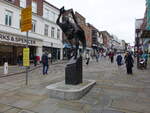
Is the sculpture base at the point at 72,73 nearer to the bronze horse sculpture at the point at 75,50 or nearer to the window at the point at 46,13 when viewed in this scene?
the bronze horse sculpture at the point at 75,50

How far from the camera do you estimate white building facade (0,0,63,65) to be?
1630 centimetres

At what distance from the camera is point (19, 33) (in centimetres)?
1825

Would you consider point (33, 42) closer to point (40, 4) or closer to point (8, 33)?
point (8, 33)

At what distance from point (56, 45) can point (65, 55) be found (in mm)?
4273

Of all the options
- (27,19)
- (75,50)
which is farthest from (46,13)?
(75,50)

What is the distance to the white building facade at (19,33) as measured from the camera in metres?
16.3

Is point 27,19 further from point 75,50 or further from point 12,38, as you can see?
point 12,38

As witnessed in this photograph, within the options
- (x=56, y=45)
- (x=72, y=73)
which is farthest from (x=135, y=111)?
(x=56, y=45)

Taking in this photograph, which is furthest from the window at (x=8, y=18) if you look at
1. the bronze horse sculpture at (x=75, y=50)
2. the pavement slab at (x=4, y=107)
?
the pavement slab at (x=4, y=107)

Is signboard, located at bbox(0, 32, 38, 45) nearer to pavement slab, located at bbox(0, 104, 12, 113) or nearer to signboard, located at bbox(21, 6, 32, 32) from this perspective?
signboard, located at bbox(21, 6, 32, 32)

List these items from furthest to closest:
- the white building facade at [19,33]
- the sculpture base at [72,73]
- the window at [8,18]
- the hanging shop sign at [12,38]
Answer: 1. the window at [8,18]
2. the white building facade at [19,33]
3. the hanging shop sign at [12,38]
4. the sculpture base at [72,73]

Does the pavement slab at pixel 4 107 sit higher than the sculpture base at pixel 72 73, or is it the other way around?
the sculpture base at pixel 72 73

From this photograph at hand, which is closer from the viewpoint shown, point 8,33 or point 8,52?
point 8,33

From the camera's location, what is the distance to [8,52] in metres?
17.4
